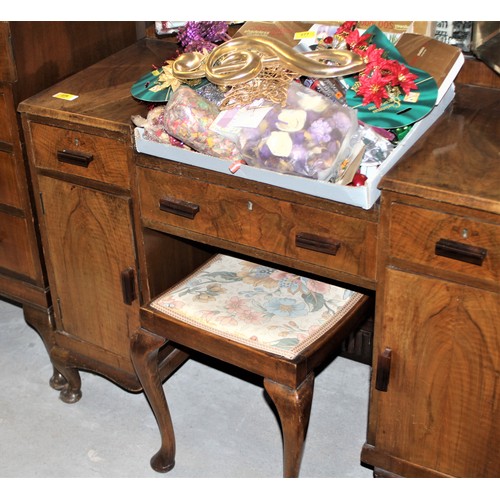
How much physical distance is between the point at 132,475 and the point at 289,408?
2.04 ft

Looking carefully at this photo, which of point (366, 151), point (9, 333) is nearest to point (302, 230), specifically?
point (366, 151)

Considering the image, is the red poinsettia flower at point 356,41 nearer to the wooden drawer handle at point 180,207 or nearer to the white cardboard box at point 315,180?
the white cardboard box at point 315,180

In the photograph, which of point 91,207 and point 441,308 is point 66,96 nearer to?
point 91,207

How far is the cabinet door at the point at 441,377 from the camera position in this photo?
1.61m

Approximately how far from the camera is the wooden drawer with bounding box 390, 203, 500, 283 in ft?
4.97

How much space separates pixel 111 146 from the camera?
6.35 ft

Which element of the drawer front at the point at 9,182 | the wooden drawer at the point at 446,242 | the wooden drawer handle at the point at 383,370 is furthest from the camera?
the drawer front at the point at 9,182

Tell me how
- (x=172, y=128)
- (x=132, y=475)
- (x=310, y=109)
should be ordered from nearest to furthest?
(x=310, y=109), (x=172, y=128), (x=132, y=475)

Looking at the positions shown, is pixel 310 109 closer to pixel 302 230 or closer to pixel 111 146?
pixel 302 230

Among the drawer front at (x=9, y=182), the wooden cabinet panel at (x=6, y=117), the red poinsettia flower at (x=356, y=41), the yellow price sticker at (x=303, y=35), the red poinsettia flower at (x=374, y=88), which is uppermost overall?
the red poinsettia flower at (x=356, y=41)

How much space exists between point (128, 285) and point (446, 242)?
88cm

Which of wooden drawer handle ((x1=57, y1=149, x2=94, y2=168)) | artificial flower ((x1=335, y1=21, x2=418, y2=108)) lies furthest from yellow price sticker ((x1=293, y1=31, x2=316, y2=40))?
wooden drawer handle ((x1=57, y1=149, x2=94, y2=168))

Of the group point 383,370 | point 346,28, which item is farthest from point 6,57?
point 383,370

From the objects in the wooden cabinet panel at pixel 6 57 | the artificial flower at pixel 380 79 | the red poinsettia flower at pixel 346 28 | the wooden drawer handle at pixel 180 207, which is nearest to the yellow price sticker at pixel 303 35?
the red poinsettia flower at pixel 346 28
